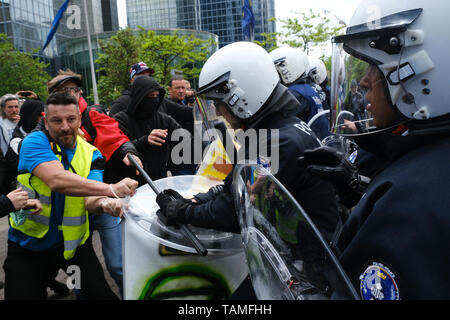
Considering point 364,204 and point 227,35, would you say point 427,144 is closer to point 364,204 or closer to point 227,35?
point 364,204

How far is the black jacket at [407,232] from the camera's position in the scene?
2.97ft

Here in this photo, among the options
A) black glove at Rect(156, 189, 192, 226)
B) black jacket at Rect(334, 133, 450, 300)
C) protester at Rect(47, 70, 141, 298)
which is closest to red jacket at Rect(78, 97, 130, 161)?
protester at Rect(47, 70, 141, 298)

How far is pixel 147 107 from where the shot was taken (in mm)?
3760

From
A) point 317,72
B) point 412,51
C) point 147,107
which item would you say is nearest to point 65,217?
point 147,107

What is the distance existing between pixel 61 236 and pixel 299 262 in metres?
1.91

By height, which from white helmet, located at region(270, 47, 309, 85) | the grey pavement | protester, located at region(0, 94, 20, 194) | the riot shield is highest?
white helmet, located at region(270, 47, 309, 85)

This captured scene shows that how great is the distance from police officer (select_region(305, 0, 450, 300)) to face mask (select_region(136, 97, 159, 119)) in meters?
2.51

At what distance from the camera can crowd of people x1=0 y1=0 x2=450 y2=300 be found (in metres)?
0.98

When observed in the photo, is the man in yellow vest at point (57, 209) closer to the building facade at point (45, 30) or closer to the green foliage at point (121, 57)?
the green foliage at point (121, 57)

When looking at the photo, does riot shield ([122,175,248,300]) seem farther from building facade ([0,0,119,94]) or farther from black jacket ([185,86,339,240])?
building facade ([0,0,119,94])

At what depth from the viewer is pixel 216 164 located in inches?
96.8

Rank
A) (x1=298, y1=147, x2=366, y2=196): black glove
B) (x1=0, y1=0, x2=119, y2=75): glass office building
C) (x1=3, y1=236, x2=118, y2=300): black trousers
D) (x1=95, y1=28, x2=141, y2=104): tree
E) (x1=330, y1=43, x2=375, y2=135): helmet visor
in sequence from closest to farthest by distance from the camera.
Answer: (x1=330, y1=43, x2=375, y2=135): helmet visor < (x1=298, y1=147, x2=366, y2=196): black glove < (x1=3, y1=236, x2=118, y2=300): black trousers < (x1=95, y1=28, x2=141, y2=104): tree < (x1=0, y1=0, x2=119, y2=75): glass office building

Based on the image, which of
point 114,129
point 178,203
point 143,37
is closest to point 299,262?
point 178,203

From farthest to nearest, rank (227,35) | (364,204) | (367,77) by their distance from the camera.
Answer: (227,35)
(367,77)
(364,204)
